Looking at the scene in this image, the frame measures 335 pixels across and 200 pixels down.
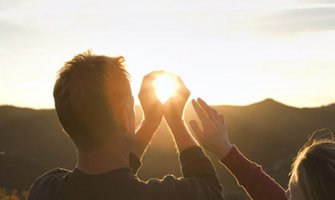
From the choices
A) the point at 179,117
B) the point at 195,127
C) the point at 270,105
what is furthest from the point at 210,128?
the point at 270,105

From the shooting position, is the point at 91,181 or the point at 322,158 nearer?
the point at 322,158

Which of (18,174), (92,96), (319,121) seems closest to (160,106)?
(92,96)

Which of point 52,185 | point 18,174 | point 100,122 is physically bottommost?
point 18,174

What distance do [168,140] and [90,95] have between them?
37.5 m

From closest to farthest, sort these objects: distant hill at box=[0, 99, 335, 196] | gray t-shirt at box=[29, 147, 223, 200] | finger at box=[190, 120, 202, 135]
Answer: gray t-shirt at box=[29, 147, 223, 200] < finger at box=[190, 120, 202, 135] < distant hill at box=[0, 99, 335, 196]

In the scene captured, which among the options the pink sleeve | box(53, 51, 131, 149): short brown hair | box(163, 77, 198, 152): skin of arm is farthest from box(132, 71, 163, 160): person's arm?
the pink sleeve

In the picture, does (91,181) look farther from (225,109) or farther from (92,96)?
(225,109)

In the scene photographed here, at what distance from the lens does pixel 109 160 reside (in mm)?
2916

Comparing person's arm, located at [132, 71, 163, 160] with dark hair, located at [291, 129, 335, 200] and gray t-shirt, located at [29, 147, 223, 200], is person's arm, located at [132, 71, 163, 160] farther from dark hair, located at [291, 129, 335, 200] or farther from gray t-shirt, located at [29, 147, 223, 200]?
dark hair, located at [291, 129, 335, 200]

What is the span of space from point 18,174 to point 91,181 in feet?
110

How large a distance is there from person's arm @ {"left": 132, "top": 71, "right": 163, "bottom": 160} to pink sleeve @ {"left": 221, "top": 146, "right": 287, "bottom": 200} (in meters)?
0.51

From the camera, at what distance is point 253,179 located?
3.12 metres

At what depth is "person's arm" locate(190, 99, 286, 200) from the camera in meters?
3.05

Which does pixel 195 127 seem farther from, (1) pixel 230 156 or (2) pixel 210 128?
(1) pixel 230 156
